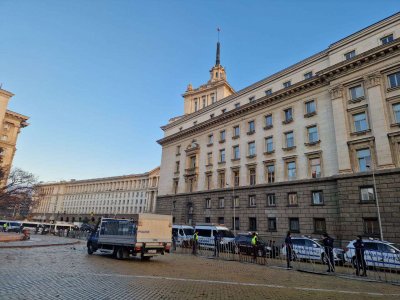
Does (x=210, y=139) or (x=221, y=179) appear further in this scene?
(x=210, y=139)

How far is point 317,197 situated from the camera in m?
28.8

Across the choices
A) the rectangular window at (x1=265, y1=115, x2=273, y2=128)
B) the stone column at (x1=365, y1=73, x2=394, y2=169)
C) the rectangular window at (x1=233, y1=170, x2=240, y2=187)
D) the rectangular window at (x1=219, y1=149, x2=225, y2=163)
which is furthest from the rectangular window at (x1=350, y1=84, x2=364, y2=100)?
the rectangular window at (x1=219, y1=149, x2=225, y2=163)

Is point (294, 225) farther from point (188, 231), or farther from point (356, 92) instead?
point (356, 92)

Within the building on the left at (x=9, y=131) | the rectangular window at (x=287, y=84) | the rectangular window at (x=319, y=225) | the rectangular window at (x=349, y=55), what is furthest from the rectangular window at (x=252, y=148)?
the building on the left at (x=9, y=131)

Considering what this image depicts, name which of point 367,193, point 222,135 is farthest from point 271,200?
point 222,135

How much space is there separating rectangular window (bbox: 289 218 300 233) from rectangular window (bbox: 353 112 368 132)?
1138 cm

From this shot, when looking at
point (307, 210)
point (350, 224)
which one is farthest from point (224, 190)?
point (350, 224)

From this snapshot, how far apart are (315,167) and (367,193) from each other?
616 cm

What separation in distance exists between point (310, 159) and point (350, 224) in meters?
8.25

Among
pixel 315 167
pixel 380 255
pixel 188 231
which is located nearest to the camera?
pixel 380 255

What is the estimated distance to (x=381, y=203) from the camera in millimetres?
23266

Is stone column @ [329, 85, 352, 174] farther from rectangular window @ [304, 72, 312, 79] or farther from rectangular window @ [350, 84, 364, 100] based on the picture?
rectangular window @ [304, 72, 312, 79]

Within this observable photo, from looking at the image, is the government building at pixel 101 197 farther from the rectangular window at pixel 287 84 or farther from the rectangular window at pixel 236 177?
the rectangular window at pixel 287 84

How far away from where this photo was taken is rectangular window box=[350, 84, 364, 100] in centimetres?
2745
